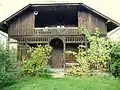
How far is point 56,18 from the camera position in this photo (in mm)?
29141

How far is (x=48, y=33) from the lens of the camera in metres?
26.6

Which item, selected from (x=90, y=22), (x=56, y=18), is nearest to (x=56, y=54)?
(x=56, y=18)

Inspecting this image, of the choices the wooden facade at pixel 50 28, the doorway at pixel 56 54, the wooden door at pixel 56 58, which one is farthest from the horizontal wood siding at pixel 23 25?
the wooden door at pixel 56 58

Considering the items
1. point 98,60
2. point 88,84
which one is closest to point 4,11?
point 98,60

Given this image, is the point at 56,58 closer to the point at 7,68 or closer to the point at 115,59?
the point at 115,59

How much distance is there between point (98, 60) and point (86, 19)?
16.7ft

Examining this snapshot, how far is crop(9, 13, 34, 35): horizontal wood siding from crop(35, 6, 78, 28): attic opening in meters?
1.34

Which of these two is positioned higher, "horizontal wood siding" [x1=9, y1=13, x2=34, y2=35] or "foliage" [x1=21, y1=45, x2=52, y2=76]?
"horizontal wood siding" [x1=9, y1=13, x2=34, y2=35]

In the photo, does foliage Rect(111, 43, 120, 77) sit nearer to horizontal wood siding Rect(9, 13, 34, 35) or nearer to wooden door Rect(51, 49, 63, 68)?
wooden door Rect(51, 49, 63, 68)

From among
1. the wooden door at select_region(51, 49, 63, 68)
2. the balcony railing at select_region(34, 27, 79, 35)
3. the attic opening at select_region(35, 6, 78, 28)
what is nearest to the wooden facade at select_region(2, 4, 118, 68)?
the balcony railing at select_region(34, 27, 79, 35)

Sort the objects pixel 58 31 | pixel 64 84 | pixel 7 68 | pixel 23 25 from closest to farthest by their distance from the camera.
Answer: pixel 64 84
pixel 7 68
pixel 58 31
pixel 23 25

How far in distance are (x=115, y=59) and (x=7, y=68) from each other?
25.8 ft

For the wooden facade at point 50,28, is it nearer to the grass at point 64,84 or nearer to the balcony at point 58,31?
the balcony at point 58,31

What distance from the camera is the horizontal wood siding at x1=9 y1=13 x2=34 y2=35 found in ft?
87.7
